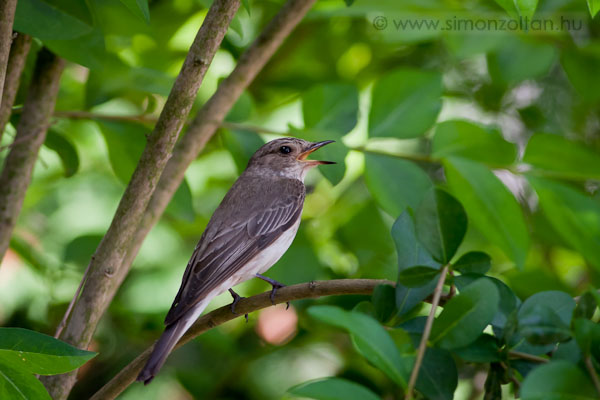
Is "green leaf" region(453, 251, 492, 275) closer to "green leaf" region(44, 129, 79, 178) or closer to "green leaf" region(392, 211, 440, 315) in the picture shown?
"green leaf" region(392, 211, 440, 315)

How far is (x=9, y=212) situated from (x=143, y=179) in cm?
67

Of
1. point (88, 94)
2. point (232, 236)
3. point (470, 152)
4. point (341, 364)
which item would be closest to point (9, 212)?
point (88, 94)

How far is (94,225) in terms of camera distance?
3.30m

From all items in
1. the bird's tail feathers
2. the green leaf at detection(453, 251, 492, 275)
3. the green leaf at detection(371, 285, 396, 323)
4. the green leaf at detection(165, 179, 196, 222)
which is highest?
the green leaf at detection(165, 179, 196, 222)

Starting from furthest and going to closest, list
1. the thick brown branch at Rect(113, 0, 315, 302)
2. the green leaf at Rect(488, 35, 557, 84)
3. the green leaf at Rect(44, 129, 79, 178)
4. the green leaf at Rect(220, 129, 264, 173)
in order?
the green leaf at Rect(488, 35, 557, 84) < the green leaf at Rect(220, 129, 264, 173) < the green leaf at Rect(44, 129, 79, 178) < the thick brown branch at Rect(113, 0, 315, 302)

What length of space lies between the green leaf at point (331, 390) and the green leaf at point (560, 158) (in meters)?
1.71

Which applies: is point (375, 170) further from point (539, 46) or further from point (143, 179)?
point (539, 46)

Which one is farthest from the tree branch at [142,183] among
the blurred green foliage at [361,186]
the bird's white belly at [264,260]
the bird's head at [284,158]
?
the bird's head at [284,158]

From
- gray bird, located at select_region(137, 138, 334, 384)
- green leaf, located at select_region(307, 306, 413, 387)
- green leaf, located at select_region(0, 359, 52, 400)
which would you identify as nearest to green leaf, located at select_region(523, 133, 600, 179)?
gray bird, located at select_region(137, 138, 334, 384)

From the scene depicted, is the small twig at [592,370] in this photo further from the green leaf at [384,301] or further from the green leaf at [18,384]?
the green leaf at [18,384]

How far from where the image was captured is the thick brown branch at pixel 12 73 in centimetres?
210

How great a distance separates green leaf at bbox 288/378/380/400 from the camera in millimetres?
1151

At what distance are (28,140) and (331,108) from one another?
112 centimetres

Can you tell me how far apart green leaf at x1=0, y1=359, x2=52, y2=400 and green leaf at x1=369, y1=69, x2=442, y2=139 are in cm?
157
